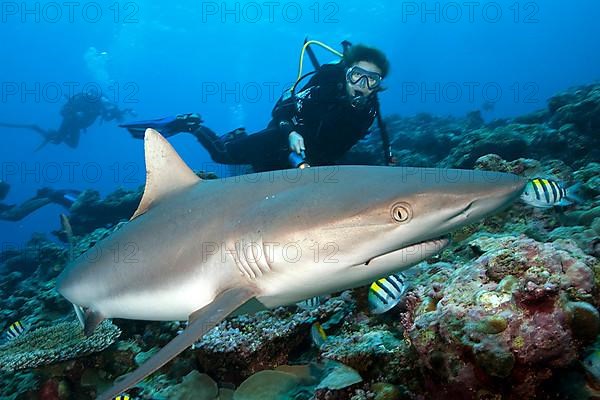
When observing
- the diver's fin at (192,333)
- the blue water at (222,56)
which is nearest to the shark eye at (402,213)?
the diver's fin at (192,333)

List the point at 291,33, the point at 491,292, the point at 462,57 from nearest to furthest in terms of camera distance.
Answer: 1. the point at 491,292
2. the point at 291,33
3. the point at 462,57

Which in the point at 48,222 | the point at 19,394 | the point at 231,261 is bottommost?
the point at 48,222

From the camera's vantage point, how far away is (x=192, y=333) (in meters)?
1.92

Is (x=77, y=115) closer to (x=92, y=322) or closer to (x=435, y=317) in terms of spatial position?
(x=92, y=322)

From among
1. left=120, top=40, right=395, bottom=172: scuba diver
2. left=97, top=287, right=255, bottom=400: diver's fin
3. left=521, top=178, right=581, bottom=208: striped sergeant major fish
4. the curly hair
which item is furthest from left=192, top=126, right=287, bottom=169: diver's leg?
left=97, top=287, right=255, bottom=400: diver's fin

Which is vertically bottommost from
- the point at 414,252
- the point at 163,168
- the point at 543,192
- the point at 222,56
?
the point at 543,192

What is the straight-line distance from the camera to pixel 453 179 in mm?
1887

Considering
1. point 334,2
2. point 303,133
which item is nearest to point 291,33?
point 334,2

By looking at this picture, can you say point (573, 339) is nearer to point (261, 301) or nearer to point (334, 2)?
point (261, 301)

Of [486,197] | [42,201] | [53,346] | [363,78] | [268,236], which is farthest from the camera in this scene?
[42,201]

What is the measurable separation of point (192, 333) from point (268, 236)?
24.5 inches

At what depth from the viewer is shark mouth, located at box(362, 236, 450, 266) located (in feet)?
6.24

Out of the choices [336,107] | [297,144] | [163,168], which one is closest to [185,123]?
[336,107]

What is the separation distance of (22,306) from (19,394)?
6704 mm
